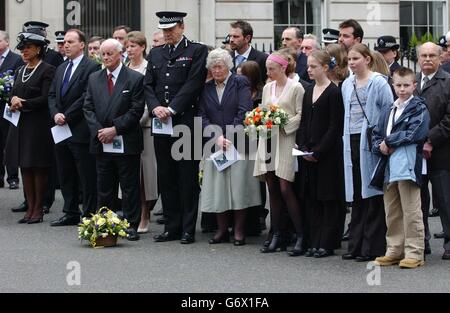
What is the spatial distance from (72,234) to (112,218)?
3.71 feet

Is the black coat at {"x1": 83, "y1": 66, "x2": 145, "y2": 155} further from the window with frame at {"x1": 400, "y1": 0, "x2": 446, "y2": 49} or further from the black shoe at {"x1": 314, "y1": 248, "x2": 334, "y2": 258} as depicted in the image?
the window with frame at {"x1": 400, "y1": 0, "x2": 446, "y2": 49}

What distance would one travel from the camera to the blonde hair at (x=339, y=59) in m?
12.0

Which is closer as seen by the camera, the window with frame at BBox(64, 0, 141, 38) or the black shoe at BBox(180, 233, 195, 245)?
the black shoe at BBox(180, 233, 195, 245)

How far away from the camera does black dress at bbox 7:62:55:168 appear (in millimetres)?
14094

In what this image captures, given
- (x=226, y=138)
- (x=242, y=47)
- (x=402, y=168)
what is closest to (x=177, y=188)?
(x=226, y=138)

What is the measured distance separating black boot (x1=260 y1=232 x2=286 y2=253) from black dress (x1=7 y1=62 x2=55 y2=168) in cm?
353

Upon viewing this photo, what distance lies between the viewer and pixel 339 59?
12.1 m

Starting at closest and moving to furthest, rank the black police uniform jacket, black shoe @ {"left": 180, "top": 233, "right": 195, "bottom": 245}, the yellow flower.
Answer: the yellow flower
the black police uniform jacket
black shoe @ {"left": 180, "top": 233, "right": 195, "bottom": 245}

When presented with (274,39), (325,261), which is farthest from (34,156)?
(274,39)

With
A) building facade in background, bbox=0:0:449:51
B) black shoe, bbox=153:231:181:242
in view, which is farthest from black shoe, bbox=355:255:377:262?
building facade in background, bbox=0:0:449:51

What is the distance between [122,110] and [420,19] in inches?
621

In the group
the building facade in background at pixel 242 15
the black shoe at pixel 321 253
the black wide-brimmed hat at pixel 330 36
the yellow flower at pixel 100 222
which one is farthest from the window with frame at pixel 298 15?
the black shoe at pixel 321 253

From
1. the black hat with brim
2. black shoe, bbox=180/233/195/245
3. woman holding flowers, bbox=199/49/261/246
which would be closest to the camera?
woman holding flowers, bbox=199/49/261/246

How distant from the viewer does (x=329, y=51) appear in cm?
1202
